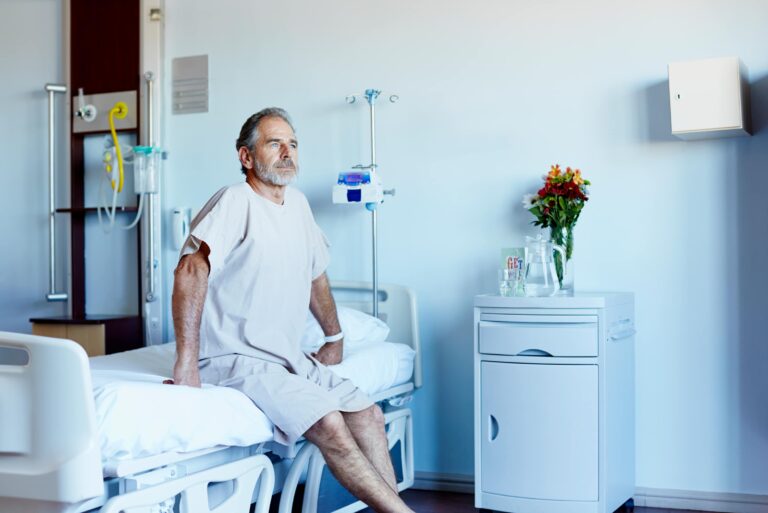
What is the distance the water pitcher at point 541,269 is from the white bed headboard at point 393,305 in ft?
1.65

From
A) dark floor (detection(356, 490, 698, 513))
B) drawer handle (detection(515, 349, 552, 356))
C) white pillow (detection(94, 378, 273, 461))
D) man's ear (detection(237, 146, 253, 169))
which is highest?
man's ear (detection(237, 146, 253, 169))

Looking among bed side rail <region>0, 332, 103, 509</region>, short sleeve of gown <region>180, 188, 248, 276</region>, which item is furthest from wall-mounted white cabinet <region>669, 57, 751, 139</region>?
bed side rail <region>0, 332, 103, 509</region>

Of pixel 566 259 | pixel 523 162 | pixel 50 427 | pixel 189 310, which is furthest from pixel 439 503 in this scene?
pixel 50 427

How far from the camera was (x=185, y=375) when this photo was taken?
255 cm

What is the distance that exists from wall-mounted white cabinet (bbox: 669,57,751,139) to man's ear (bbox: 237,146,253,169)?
4.65 feet

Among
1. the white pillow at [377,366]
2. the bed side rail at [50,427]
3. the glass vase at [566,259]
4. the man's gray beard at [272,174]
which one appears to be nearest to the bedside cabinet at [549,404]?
the glass vase at [566,259]

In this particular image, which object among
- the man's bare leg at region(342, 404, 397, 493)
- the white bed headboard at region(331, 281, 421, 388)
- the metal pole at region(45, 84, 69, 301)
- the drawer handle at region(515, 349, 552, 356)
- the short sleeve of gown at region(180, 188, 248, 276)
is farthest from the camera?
the metal pole at region(45, 84, 69, 301)

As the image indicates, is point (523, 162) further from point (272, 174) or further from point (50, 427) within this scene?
point (50, 427)

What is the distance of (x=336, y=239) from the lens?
3936 millimetres

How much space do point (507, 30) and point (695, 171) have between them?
0.89m

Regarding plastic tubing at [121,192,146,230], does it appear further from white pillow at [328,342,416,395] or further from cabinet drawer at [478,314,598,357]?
cabinet drawer at [478,314,598,357]

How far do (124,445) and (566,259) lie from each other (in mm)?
1795

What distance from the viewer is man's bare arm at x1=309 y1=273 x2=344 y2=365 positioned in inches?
126

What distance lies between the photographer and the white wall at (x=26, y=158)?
4.35 m
